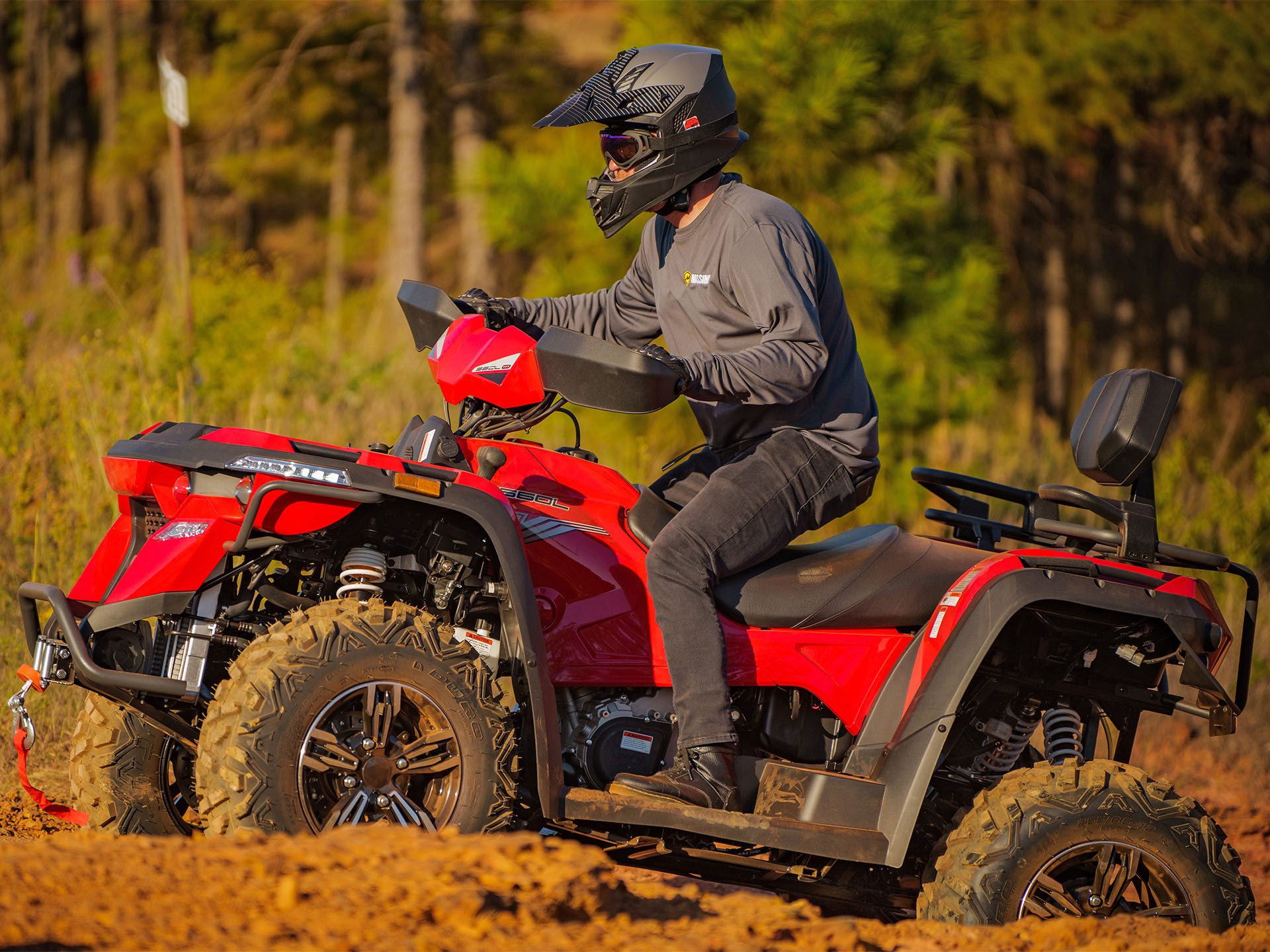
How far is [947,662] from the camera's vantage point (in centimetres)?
362

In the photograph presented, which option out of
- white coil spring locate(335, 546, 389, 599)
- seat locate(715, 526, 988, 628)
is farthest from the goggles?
white coil spring locate(335, 546, 389, 599)

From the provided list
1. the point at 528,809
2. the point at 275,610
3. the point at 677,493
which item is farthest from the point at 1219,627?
the point at 275,610

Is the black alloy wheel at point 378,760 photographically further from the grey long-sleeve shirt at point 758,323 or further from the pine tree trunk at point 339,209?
the pine tree trunk at point 339,209

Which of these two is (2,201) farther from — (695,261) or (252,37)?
(695,261)

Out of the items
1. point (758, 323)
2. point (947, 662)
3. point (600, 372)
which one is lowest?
point (947, 662)

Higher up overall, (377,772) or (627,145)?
(627,145)

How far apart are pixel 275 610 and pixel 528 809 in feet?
3.14

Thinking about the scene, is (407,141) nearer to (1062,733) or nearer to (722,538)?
(722,538)

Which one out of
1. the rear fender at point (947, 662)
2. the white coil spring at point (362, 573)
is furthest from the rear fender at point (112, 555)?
the rear fender at point (947, 662)

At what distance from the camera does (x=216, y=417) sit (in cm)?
733

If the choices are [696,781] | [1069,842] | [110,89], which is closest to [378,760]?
[696,781]

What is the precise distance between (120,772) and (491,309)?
A: 183cm

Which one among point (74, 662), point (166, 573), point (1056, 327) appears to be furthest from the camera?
point (1056, 327)

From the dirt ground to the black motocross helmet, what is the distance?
203 centimetres
